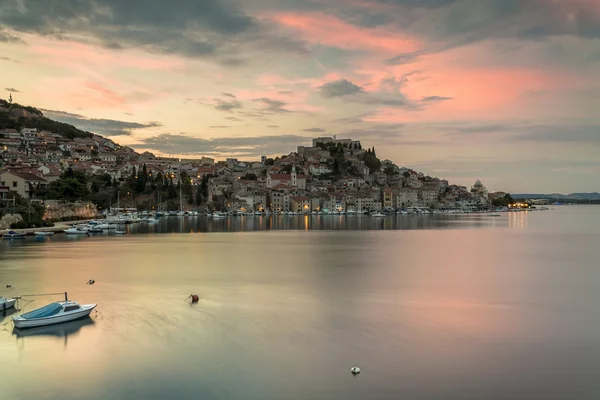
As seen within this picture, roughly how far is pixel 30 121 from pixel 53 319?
5444 inches

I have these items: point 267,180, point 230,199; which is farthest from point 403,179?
point 230,199

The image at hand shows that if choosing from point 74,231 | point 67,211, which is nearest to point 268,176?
point 67,211

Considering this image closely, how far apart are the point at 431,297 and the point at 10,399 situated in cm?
1306

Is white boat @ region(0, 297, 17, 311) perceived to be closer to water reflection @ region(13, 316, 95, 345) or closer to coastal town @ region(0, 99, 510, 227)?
water reflection @ region(13, 316, 95, 345)

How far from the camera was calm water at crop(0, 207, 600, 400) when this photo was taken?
9242 mm

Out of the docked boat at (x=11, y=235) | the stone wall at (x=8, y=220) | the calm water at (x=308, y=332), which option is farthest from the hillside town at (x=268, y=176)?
the calm water at (x=308, y=332)

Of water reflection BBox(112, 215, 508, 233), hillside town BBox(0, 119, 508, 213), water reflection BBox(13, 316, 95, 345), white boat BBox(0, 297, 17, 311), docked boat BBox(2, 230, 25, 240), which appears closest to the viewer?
water reflection BBox(13, 316, 95, 345)

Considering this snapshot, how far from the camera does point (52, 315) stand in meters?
12.8

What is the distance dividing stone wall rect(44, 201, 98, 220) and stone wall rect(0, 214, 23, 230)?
6.80 m

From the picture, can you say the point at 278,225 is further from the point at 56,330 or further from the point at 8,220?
the point at 56,330

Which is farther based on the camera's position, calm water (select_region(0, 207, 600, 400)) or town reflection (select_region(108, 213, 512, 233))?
town reflection (select_region(108, 213, 512, 233))

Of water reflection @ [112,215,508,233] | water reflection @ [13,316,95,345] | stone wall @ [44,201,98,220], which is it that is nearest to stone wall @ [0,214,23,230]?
stone wall @ [44,201,98,220]

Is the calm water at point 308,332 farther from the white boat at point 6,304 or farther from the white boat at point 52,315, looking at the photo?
the white boat at point 6,304

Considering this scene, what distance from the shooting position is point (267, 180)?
10631 cm
